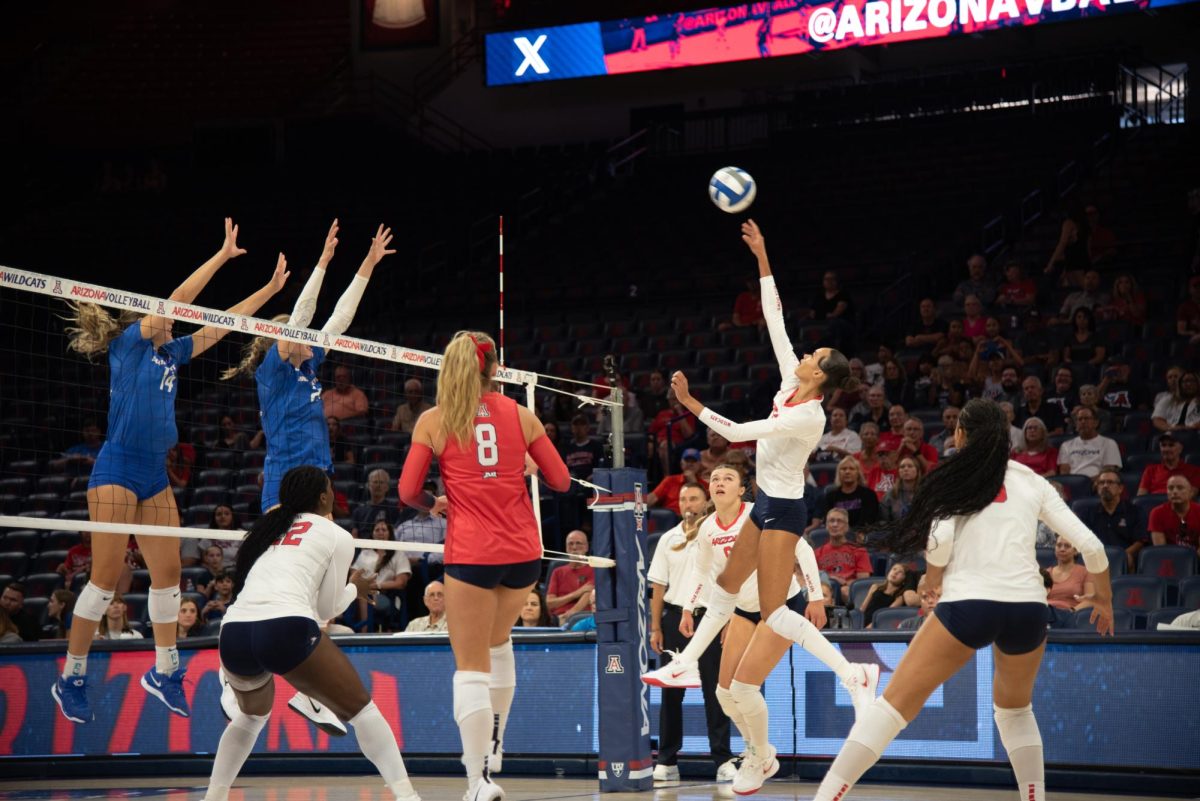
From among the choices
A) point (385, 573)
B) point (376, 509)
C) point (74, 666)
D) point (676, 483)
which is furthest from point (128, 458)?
point (676, 483)

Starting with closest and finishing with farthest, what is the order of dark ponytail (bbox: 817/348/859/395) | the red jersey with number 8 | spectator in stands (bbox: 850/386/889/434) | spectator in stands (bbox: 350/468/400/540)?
the red jersey with number 8, dark ponytail (bbox: 817/348/859/395), spectator in stands (bbox: 350/468/400/540), spectator in stands (bbox: 850/386/889/434)

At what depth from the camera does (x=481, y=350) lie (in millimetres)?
6109

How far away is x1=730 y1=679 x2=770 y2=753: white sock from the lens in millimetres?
7496

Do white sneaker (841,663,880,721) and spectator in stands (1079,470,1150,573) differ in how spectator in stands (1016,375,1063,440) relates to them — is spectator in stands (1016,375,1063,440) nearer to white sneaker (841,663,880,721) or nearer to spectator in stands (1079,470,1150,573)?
spectator in stands (1079,470,1150,573)

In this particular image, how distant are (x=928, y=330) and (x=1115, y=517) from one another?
5033 millimetres

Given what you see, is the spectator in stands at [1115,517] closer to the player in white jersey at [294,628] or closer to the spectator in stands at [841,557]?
the spectator in stands at [841,557]

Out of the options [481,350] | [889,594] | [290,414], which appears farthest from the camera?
[889,594]

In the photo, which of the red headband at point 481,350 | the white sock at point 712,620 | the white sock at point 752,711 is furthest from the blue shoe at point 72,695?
the white sock at point 752,711

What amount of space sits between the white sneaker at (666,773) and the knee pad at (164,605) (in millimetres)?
3381

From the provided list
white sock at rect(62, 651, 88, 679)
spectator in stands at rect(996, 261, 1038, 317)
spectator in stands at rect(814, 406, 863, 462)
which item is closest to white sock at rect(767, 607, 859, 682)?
white sock at rect(62, 651, 88, 679)

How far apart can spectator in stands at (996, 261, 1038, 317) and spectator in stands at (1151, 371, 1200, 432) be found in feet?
10.4

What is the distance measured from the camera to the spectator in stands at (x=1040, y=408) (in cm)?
1253

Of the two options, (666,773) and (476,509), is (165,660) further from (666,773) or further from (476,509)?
(666,773)

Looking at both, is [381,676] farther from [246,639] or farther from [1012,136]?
[1012,136]
